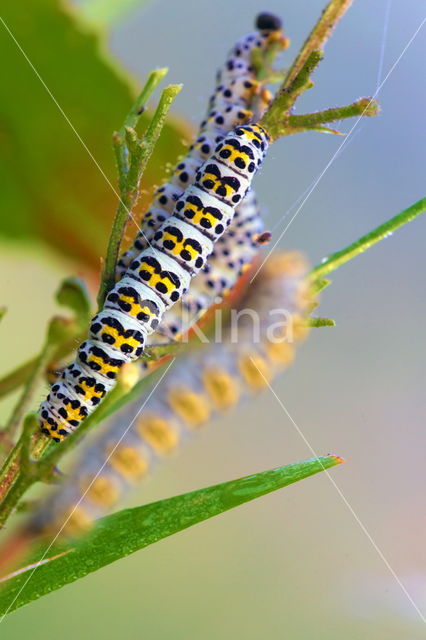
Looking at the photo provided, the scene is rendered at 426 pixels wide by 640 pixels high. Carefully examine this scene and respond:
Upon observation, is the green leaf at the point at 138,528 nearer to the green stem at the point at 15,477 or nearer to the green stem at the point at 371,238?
the green stem at the point at 15,477

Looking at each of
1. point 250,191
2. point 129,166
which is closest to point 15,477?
point 129,166

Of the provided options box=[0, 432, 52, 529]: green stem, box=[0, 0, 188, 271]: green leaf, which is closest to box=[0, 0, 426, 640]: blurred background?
box=[0, 0, 188, 271]: green leaf

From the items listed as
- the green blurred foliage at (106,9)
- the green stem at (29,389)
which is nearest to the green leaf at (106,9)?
the green blurred foliage at (106,9)

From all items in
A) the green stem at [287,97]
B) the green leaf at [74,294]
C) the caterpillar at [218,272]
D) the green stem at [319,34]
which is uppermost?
the green stem at [319,34]

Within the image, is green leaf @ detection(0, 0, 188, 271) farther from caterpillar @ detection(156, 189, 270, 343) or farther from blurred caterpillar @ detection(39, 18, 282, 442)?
blurred caterpillar @ detection(39, 18, 282, 442)

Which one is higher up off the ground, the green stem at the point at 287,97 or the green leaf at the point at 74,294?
the green stem at the point at 287,97

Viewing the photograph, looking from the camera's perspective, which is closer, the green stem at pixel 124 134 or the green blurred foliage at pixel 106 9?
the green stem at pixel 124 134
